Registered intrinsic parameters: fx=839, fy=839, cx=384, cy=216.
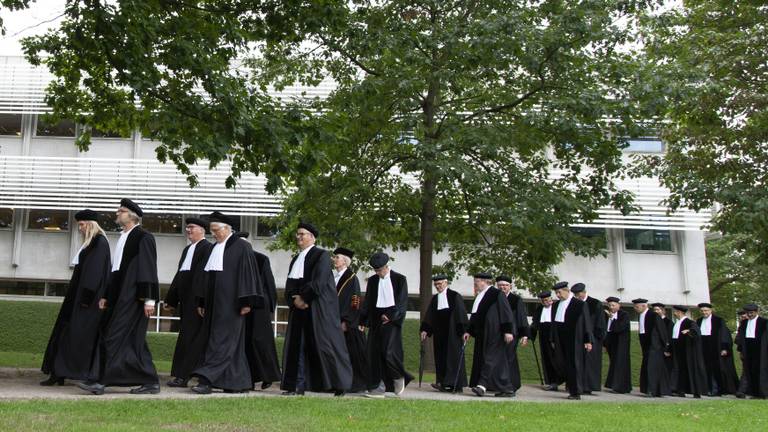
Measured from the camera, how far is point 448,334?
15.1 meters

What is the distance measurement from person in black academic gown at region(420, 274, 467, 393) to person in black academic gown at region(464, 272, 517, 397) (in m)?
0.35

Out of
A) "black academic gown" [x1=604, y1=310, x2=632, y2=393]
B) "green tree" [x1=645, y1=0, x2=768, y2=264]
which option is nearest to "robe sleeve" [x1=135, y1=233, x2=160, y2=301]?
"green tree" [x1=645, y1=0, x2=768, y2=264]

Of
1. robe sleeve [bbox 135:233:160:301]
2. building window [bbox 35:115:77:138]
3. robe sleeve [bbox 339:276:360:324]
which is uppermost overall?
building window [bbox 35:115:77:138]

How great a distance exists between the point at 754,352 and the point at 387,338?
10371 millimetres

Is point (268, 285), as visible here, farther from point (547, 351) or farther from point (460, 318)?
point (547, 351)

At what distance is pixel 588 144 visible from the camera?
1675 centimetres

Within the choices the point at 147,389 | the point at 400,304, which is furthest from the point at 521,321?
the point at 147,389

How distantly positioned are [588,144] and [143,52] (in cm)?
887

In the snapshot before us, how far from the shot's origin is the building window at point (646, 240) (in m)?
32.9

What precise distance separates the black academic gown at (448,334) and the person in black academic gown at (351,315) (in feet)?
9.49

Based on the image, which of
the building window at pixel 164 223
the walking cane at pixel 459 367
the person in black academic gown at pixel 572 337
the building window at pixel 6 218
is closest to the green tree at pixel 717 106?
the person in black academic gown at pixel 572 337

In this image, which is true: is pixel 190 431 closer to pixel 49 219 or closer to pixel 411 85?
pixel 411 85

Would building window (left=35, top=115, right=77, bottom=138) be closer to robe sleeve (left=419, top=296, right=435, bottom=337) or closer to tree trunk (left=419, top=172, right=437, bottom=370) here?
tree trunk (left=419, top=172, right=437, bottom=370)

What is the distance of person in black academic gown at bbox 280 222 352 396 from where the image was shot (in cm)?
1059
